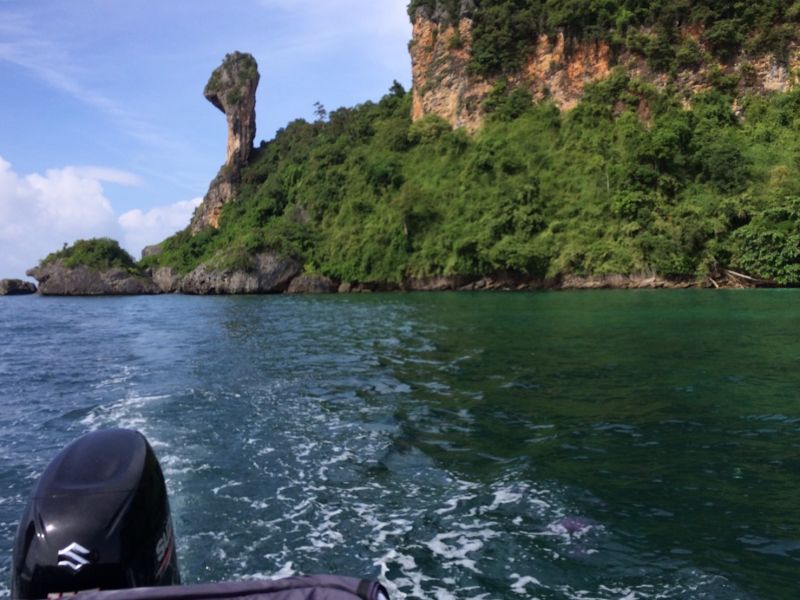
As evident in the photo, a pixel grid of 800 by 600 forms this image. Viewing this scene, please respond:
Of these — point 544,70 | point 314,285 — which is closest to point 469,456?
point 314,285

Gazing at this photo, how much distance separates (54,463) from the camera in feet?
11.0

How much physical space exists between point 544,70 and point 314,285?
3461 centimetres

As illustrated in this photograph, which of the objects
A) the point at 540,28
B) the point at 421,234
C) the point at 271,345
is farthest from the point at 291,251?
the point at 271,345

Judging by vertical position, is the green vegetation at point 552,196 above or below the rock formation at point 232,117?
below

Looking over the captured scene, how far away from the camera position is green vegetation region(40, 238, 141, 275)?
64.7 metres

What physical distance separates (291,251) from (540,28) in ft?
119

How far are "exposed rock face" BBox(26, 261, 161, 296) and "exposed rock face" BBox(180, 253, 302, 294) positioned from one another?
13.2 m

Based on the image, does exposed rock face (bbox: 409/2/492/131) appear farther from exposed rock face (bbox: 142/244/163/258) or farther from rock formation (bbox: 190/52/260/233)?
exposed rock face (bbox: 142/244/163/258)

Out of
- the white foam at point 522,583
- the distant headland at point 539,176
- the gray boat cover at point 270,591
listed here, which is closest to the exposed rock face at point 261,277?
the distant headland at point 539,176

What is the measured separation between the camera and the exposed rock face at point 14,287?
7509 cm

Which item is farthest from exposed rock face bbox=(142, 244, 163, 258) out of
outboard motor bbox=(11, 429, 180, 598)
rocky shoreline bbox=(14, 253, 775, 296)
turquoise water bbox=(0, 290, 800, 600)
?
outboard motor bbox=(11, 429, 180, 598)

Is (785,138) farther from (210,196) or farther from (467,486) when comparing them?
(210,196)

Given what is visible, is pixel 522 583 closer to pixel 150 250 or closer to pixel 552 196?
pixel 552 196

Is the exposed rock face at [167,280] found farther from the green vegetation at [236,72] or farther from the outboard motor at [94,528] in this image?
the outboard motor at [94,528]
